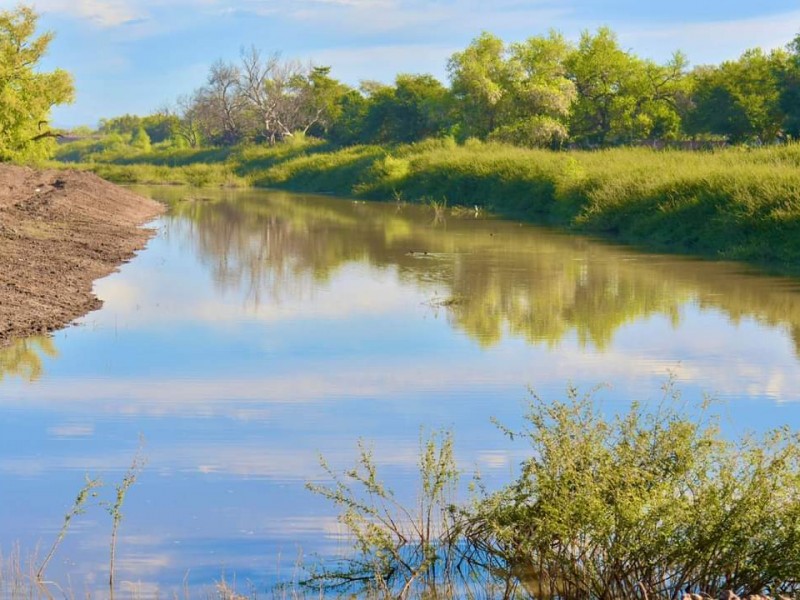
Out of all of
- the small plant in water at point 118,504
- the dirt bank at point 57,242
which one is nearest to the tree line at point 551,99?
the dirt bank at point 57,242

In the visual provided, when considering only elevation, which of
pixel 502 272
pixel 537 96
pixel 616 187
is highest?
pixel 537 96

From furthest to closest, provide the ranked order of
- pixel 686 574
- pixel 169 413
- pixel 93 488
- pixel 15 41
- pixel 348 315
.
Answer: pixel 15 41, pixel 348 315, pixel 169 413, pixel 93 488, pixel 686 574

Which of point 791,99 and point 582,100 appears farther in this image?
point 582,100

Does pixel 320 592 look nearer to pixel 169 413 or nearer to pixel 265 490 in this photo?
pixel 265 490

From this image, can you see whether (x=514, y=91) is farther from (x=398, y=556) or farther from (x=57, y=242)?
(x=398, y=556)

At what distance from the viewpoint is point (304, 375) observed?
37.8 feet

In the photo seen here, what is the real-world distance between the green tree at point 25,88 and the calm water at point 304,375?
28.8 metres

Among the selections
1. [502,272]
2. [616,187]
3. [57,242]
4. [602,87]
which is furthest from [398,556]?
[602,87]

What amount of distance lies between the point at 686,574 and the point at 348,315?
Result: 34.0ft

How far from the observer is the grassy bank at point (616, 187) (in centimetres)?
2238

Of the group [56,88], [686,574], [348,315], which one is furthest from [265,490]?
[56,88]

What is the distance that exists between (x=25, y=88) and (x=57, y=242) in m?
30.9

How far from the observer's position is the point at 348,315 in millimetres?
15617

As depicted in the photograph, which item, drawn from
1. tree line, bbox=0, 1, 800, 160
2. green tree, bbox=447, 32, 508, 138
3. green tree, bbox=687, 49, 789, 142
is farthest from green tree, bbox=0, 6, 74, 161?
green tree, bbox=687, 49, 789, 142
